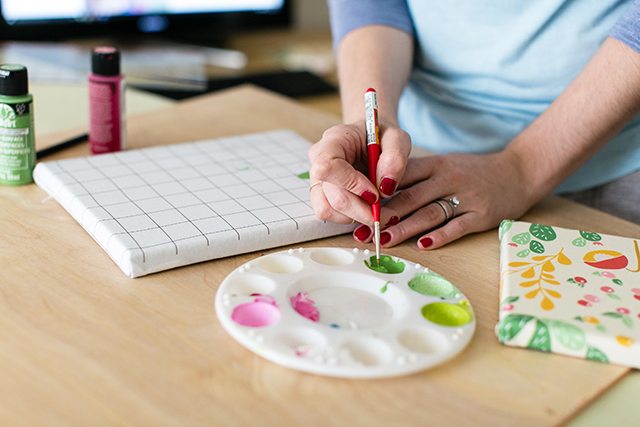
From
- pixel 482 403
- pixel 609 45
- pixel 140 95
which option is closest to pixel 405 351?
pixel 482 403

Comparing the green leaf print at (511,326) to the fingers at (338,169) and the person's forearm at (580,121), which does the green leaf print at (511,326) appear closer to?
the fingers at (338,169)

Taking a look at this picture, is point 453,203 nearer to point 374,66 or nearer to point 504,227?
point 504,227

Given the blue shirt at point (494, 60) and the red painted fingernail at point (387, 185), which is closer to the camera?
the red painted fingernail at point (387, 185)

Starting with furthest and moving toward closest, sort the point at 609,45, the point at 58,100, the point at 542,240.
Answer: the point at 58,100 → the point at 609,45 → the point at 542,240

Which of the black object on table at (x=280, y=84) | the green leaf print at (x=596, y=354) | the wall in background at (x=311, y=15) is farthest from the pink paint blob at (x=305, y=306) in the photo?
the wall in background at (x=311, y=15)

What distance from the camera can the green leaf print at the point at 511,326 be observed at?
0.64 metres

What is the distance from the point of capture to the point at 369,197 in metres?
0.80

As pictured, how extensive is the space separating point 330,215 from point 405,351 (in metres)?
0.24

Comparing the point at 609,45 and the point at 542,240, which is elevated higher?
the point at 609,45

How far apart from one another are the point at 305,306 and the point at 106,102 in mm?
474

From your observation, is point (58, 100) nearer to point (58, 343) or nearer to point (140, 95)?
point (140, 95)

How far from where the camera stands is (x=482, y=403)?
1.89 ft

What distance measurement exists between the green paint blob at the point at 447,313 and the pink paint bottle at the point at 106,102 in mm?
538

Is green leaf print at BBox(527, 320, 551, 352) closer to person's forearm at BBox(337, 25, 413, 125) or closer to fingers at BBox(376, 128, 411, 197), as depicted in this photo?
fingers at BBox(376, 128, 411, 197)
